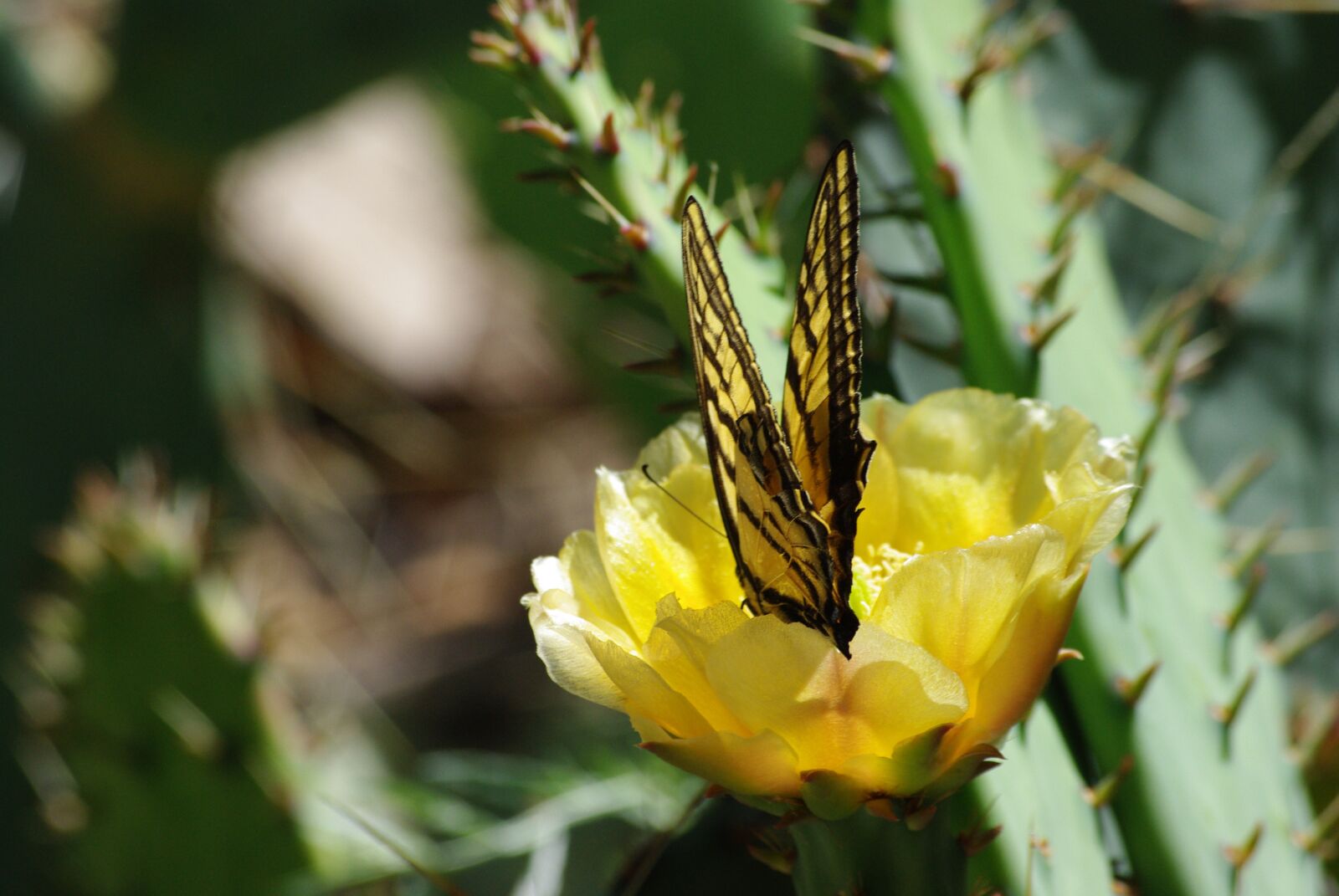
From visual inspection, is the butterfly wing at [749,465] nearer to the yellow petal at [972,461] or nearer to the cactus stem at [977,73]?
the yellow petal at [972,461]

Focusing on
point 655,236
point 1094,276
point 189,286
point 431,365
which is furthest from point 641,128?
point 431,365

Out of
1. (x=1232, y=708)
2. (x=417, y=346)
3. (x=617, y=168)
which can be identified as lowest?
(x=417, y=346)

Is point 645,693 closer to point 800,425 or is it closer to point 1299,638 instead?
point 800,425

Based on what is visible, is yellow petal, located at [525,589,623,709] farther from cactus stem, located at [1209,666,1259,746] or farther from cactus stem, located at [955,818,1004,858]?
cactus stem, located at [1209,666,1259,746]

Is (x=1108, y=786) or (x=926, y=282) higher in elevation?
(x=926, y=282)

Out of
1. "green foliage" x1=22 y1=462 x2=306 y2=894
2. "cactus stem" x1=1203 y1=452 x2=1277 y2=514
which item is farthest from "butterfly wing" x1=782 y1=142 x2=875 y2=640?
"green foliage" x1=22 y1=462 x2=306 y2=894

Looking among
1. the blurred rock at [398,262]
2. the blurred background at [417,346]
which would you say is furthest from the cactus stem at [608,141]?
the blurred rock at [398,262]

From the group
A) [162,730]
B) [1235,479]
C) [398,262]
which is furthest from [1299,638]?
[398,262]
